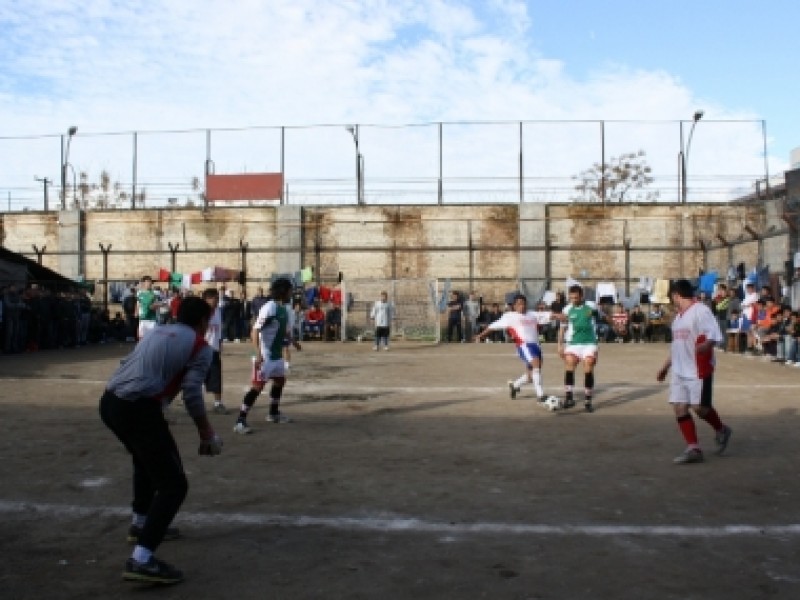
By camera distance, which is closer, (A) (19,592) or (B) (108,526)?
(A) (19,592)

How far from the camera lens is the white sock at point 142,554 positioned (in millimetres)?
4434

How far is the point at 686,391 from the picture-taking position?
7.91 m

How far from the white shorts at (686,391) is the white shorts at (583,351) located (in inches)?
134

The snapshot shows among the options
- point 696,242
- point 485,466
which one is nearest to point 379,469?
point 485,466

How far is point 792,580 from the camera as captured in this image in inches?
176

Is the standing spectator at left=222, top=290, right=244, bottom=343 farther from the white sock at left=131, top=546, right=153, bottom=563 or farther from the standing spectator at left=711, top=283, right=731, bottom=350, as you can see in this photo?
the white sock at left=131, top=546, right=153, bottom=563

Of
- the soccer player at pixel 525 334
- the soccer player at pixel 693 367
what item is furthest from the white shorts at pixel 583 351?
the soccer player at pixel 693 367

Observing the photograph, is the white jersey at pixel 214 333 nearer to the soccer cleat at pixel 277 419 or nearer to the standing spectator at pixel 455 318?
the soccer cleat at pixel 277 419

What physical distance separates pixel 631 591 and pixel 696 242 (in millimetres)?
31117

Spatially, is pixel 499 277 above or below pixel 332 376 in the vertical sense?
above

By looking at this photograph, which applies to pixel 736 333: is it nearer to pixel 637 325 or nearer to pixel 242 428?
pixel 637 325

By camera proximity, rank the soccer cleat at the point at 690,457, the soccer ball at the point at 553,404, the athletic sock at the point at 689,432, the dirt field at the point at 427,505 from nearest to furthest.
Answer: the dirt field at the point at 427,505, the soccer cleat at the point at 690,457, the athletic sock at the point at 689,432, the soccer ball at the point at 553,404

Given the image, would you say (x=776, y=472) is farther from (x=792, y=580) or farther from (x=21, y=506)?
(x=21, y=506)

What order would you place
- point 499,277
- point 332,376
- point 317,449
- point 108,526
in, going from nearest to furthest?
point 108,526
point 317,449
point 332,376
point 499,277
